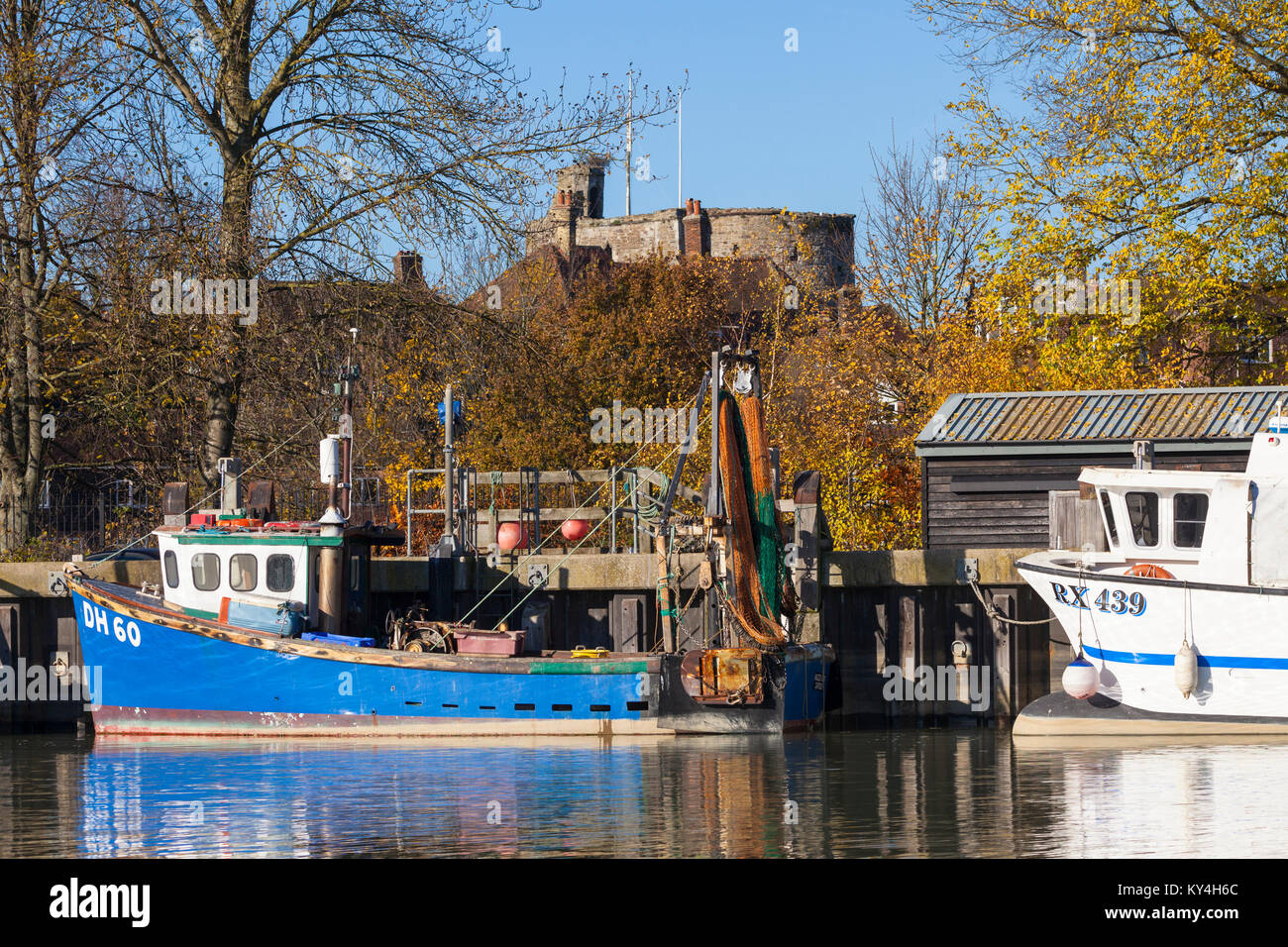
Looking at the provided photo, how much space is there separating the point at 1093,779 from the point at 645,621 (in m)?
8.25

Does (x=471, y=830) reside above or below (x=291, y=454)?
below

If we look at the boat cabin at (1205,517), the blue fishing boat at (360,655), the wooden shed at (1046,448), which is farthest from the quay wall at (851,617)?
the wooden shed at (1046,448)

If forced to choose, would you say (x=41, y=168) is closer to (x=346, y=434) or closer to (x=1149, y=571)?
(x=346, y=434)

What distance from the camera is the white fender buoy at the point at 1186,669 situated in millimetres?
22516

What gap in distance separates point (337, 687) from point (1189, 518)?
479 inches

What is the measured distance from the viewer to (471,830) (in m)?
15.8

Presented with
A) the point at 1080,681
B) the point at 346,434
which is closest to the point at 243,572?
the point at 346,434

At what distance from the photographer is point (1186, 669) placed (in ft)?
73.9

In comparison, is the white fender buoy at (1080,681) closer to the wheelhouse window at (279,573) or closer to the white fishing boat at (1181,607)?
the white fishing boat at (1181,607)

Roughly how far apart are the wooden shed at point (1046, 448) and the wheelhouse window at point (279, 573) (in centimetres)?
1067
